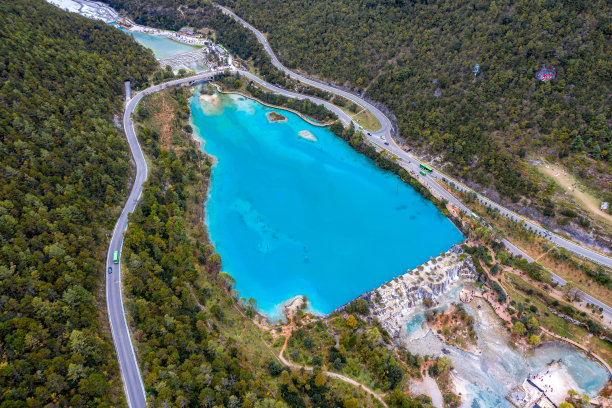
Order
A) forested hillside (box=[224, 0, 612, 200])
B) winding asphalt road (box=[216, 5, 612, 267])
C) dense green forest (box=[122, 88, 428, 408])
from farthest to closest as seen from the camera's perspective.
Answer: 1. forested hillside (box=[224, 0, 612, 200])
2. winding asphalt road (box=[216, 5, 612, 267])
3. dense green forest (box=[122, 88, 428, 408])

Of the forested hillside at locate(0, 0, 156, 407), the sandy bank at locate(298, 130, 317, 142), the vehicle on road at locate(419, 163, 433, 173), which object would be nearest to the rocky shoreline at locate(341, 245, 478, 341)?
the vehicle on road at locate(419, 163, 433, 173)

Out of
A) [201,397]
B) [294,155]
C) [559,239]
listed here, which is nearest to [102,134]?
[294,155]

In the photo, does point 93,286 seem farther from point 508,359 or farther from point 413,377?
point 508,359

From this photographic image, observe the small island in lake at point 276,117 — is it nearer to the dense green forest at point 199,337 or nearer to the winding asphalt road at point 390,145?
the winding asphalt road at point 390,145

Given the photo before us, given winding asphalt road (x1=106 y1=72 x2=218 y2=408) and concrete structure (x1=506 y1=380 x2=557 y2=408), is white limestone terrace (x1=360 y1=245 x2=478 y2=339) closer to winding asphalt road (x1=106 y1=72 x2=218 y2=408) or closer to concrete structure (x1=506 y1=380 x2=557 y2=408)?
concrete structure (x1=506 y1=380 x2=557 y2=408)

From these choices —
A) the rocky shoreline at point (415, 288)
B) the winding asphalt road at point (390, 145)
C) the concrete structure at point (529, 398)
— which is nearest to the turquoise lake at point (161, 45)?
the winding asphalt road at point (390, 145)

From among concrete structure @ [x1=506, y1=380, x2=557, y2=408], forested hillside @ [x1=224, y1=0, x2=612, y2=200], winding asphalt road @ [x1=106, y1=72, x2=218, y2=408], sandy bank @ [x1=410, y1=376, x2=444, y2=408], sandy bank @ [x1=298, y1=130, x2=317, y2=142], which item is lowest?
winding asphalt road @ [x1=106, y1=72, x2=218, y2=408]

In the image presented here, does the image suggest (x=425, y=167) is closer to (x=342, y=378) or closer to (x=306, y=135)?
(x=306, y=135)
